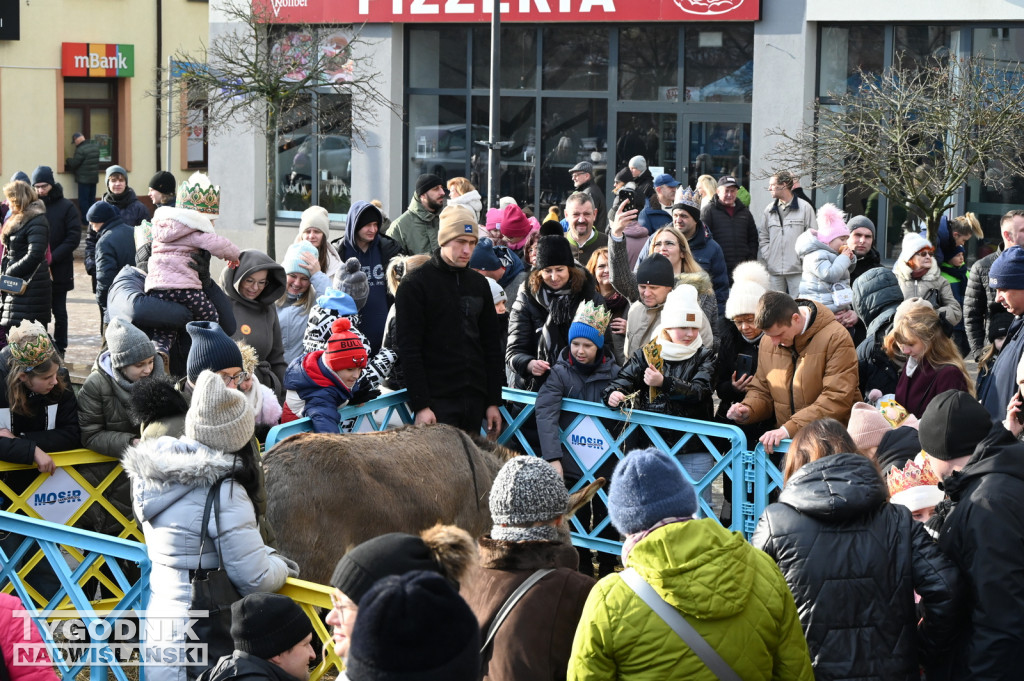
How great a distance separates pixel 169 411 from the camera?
538cm

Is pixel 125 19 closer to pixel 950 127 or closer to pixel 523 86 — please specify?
pixel 523 86

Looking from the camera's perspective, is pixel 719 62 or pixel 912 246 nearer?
pixel 912 246

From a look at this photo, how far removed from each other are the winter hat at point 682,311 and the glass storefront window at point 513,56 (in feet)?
44.3

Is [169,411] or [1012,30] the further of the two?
[1012,30]

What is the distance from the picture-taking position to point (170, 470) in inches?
171

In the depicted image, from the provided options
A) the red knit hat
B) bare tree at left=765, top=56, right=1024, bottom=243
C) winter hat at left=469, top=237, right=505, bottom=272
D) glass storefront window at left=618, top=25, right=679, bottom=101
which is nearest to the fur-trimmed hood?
the red knit hat

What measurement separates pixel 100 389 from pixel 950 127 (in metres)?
10.1

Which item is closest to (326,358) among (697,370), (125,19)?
(697,370)

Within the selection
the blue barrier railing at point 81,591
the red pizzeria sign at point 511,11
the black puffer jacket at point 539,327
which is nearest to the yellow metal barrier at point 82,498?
the blue barrier railing at point 81,591

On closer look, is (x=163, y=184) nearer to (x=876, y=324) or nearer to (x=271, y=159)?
(x=271, y=159)

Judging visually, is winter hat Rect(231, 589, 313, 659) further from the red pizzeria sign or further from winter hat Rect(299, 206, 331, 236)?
the red pizzeria sign

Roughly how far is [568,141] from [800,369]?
13679 millimetres

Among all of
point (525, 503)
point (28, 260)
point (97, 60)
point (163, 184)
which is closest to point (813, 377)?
point (525, 503)

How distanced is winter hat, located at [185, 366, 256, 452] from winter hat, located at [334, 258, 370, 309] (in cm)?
381
